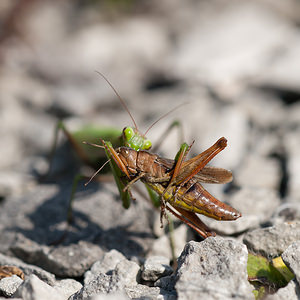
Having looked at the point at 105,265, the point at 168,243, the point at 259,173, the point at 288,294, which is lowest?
the point at 168,243

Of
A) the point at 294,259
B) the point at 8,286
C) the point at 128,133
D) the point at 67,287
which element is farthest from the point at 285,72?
the point at 8,286

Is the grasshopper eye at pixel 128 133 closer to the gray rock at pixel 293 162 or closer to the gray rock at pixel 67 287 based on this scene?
the gray rock at pixel 67 287

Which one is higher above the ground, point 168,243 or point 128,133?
point 128,133

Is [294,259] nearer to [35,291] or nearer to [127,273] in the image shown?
[127,273]

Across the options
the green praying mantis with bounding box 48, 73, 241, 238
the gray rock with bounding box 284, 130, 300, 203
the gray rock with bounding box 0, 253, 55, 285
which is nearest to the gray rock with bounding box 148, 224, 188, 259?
the green praying mantis with bounding box 48, 73, 241, 238

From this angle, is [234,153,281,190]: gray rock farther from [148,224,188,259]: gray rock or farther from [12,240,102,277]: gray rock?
[12,240,102,277]: gray rock

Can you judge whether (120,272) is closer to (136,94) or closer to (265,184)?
(265,184)

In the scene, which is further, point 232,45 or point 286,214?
point 232,45
